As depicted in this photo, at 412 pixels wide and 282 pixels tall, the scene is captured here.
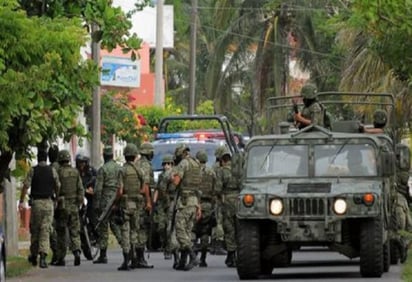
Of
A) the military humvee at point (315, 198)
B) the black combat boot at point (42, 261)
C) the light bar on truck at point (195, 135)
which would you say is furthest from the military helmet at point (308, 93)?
the light bar on truck at point (195, 135)

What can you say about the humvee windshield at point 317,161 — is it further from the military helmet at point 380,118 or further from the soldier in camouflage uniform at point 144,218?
the soldier in camouflage uniform at point 144,218

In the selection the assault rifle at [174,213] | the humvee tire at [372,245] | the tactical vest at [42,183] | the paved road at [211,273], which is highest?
the tactical vest at [42,183]

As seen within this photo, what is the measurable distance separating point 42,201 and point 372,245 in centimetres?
608

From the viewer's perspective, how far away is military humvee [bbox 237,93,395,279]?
67.9 ft

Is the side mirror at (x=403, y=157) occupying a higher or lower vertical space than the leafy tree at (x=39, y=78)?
lower

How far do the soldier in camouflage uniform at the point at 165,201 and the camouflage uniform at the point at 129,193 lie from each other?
729 mm

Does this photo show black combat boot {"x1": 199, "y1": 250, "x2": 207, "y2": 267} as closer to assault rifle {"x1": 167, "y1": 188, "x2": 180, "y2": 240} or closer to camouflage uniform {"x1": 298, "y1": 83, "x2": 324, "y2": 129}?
assault rifle {"x1": 167, "y1": 188, "x2": 180, "y2": 240}

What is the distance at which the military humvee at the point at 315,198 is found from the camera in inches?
815

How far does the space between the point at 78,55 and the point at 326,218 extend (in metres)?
3.97

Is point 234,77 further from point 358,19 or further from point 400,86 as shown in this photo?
point 358,19

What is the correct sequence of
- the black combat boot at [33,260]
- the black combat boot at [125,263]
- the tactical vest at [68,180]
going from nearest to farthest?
the black combat boot at [125,263] < the black combat boot at [33,260] < the tactical vest at [68,180]

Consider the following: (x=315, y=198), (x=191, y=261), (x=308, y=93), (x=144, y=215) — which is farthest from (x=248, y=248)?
(x=144, y=215)

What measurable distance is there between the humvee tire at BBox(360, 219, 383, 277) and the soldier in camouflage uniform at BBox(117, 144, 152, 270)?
455cm

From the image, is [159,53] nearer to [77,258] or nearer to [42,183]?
[77,258]
